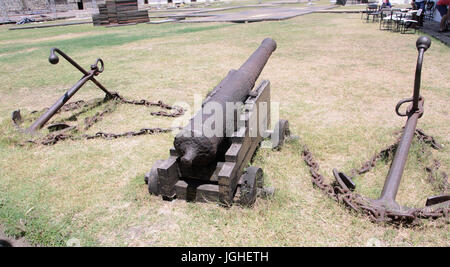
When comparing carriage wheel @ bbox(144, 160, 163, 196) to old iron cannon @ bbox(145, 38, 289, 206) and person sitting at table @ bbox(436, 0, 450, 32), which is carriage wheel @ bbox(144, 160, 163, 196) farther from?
person sitting at table @ bbox(436, 0, 450, 32)

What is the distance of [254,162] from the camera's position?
3477mm

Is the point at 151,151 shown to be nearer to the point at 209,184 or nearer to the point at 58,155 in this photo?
the point at 58,155

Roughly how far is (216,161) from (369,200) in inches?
51.0

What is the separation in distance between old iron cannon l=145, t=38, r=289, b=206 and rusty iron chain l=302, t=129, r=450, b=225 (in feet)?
1.94

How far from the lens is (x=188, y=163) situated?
243cm

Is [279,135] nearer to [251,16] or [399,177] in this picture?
[399,177]

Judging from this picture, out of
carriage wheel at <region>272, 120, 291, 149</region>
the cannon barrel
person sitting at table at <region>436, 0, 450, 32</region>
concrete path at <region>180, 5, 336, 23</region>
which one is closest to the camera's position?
the cannon barrel

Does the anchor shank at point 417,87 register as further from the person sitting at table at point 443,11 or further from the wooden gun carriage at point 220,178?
the person sitting at table at point 443,11

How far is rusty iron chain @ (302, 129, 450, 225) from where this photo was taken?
2.30 meters

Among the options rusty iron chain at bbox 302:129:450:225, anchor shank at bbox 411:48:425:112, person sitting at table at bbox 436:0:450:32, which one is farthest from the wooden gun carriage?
person sitting at table at bbox 436:0:450:32

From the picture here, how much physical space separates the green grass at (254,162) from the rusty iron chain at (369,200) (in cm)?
7

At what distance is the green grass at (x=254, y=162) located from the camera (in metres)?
2.48
